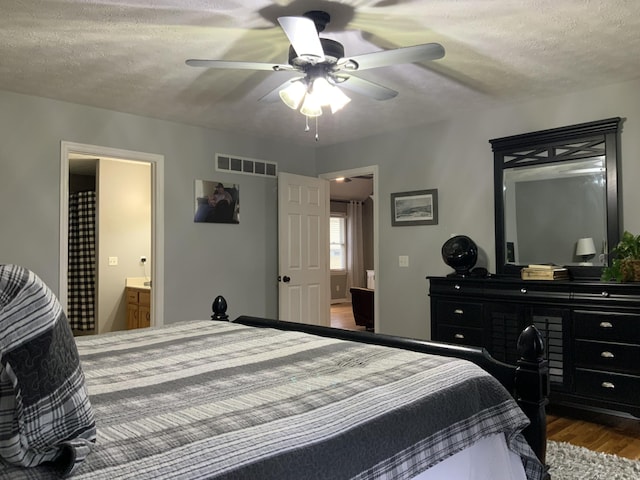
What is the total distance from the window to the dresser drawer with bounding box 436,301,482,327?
21.6 ft

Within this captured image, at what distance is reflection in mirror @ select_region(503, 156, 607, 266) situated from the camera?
3732 mm

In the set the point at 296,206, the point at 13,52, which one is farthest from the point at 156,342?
the point at 296,206

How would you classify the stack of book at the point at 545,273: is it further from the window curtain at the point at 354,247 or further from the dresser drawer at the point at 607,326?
the window curtain at the point at 354,247

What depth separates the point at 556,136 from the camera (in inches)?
154

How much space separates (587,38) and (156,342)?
→ 112 inches

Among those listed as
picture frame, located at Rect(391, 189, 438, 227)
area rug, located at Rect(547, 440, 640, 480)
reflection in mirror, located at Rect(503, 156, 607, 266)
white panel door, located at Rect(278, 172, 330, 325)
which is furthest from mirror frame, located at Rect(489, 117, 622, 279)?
white panel door, located at Rect(278, 172, 330, 325)

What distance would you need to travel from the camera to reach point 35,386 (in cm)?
89

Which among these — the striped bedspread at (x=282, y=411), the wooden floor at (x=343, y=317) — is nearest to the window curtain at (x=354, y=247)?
the wooden floor at (x=343, y=317)

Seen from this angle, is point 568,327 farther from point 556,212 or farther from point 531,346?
point 531,346

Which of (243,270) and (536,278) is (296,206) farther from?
(536,278)

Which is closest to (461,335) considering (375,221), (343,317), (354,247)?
(375,221)

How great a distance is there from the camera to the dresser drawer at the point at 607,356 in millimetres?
3099

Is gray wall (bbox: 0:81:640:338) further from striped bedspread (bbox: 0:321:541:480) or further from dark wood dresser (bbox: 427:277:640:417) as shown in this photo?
striped bedspread (bbox: 0:321:541:480)

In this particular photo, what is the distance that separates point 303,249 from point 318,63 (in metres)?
3.18
